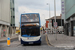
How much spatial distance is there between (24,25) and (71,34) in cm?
2260

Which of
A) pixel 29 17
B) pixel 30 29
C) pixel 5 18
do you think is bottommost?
pixel 30 29

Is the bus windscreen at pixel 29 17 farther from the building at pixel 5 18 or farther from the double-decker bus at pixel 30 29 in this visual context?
the building at pixel 5 18

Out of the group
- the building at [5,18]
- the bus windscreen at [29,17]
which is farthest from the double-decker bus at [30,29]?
the building at [5,18]

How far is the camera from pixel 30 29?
1565 centimetres

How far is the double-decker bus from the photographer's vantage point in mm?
15484

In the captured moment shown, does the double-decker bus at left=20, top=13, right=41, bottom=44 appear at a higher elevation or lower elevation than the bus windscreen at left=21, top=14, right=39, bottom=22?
lower

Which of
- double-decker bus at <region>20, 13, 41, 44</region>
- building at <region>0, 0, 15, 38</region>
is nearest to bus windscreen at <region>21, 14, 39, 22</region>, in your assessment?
double-decker bus at <region>20, 13, 41, 44</region>

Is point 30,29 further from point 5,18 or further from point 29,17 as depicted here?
point 5,18

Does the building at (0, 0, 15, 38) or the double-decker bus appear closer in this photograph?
the double-decker bus

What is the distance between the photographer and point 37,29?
1565cm

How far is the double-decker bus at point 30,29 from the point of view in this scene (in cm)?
1548

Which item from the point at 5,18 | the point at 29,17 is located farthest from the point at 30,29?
the point at 5,18

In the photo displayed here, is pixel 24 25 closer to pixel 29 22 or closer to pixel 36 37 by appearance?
pixel 29 22

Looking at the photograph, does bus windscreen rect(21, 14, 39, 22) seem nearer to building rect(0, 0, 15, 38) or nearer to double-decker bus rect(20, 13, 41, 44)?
double-decker bus rect(20, 13, 41, 44)
